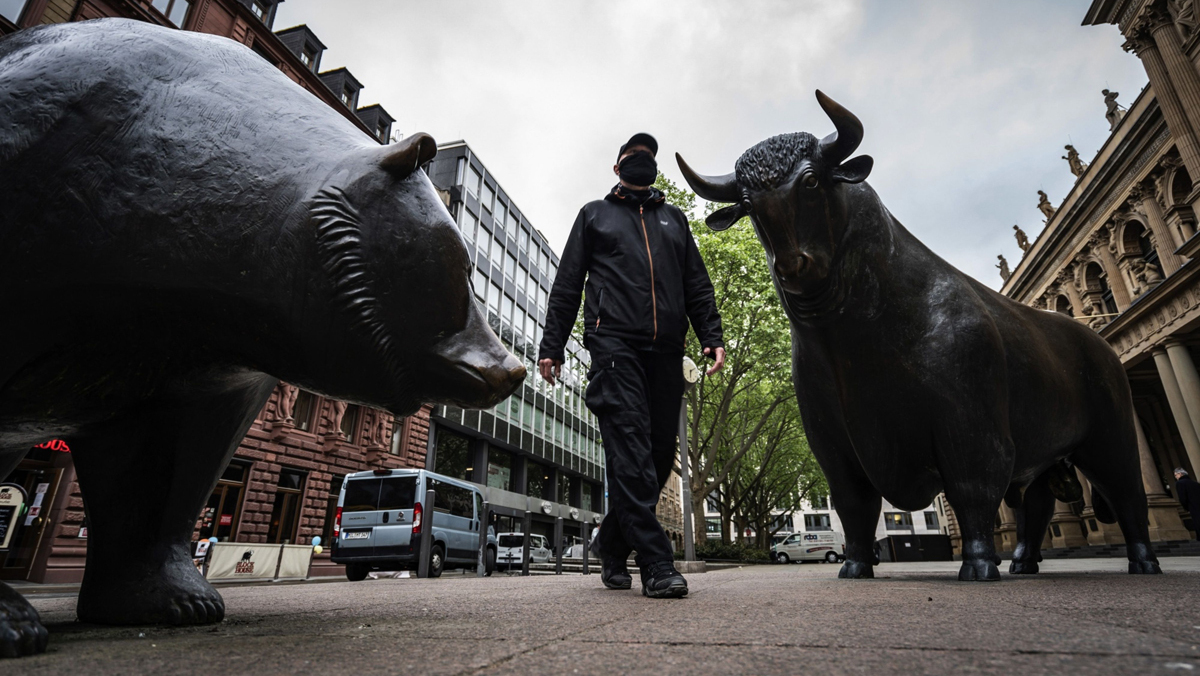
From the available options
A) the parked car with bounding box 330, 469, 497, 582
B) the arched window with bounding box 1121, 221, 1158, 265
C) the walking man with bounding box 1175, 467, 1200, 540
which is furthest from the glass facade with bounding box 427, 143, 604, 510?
the arched window with bounding box 1121, 221, 1158, 265

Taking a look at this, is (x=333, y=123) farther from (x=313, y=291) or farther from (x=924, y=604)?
(x=924, y=604)

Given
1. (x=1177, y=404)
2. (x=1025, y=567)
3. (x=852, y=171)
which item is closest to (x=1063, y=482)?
(x=1025, y=567)

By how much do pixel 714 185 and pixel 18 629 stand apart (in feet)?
9.61

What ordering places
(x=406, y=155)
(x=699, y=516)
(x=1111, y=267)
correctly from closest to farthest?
(x=406, y=155), (x=699, y=516), (x=1111, y=267)

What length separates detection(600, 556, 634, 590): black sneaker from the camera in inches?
124

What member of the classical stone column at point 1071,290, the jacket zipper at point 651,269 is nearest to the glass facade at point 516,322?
the classical stone column at point 1071,290

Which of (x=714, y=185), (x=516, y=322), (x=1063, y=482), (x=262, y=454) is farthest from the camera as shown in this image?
(x=516, y=322)

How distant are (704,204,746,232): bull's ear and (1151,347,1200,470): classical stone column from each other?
20.4m

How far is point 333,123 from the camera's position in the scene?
76.7 inches

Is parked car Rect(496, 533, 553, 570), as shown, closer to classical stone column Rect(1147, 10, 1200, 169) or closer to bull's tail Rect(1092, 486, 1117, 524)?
bull's tail Rect(1092, 486, 1117, 524)

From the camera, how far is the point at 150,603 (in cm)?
196

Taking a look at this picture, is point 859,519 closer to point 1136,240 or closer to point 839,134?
point 839,134

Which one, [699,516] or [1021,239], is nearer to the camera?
[699,516]

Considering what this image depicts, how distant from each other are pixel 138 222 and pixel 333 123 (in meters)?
0.63
